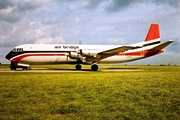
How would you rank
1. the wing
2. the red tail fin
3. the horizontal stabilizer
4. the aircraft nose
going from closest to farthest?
the aircraft nose < the wing < the horizontal stabilizer < the red tail fin

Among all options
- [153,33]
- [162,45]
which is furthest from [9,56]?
[153,33]

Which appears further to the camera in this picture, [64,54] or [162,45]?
[162,45]

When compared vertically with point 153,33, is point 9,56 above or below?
below

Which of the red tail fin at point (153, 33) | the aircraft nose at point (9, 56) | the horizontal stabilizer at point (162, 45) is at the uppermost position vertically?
the red tail fin at point (153, 33)

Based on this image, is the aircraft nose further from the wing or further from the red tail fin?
the red tail fin

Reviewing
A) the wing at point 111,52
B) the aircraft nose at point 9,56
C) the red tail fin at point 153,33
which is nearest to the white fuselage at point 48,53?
the aircraft nose at point 9,56

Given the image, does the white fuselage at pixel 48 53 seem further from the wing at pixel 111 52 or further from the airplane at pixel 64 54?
the wing at pixel 111 52

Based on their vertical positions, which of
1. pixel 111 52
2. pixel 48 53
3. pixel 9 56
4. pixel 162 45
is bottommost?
pixel 9 56

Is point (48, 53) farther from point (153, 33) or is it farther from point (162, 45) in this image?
point (153, 33)

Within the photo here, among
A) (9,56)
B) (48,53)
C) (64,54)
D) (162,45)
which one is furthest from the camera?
(162,45)

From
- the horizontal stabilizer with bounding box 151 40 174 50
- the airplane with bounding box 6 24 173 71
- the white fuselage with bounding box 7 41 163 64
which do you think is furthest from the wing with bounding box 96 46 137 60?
the horizontal stabilizer with bounding box 151 40 174 50

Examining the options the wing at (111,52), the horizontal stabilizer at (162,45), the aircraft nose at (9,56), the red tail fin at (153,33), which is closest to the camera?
the aircraft nose at (9,56)

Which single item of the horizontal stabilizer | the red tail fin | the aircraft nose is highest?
the red tail fin

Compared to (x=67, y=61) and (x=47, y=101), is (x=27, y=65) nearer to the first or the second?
(x=67, y=61)
